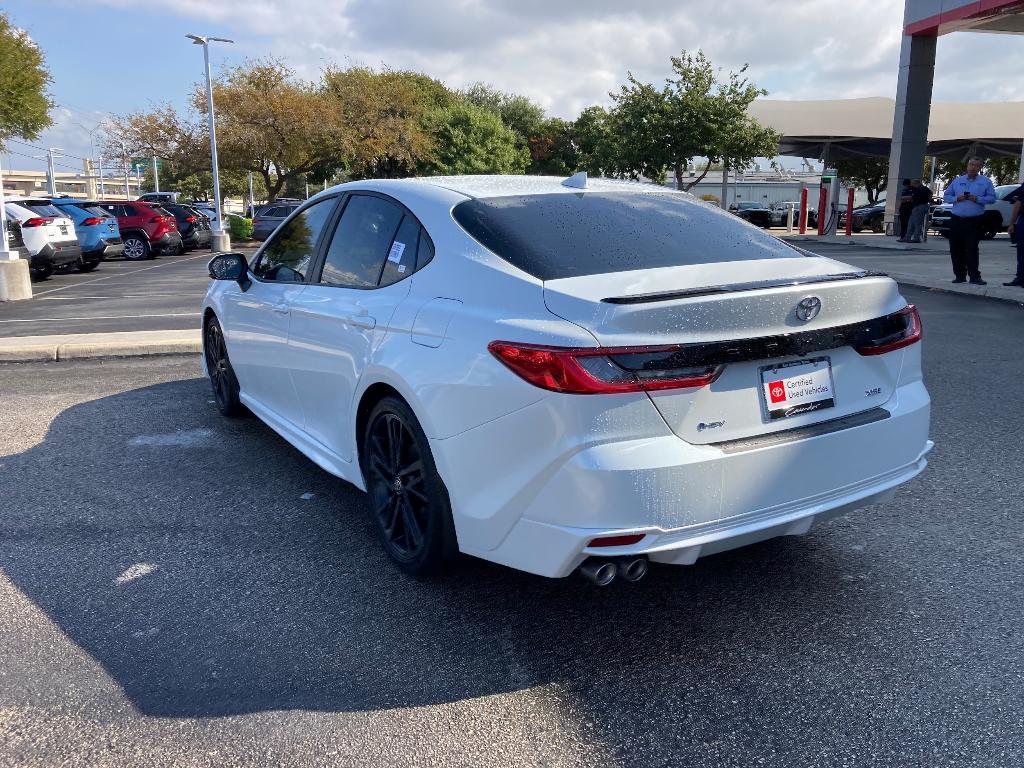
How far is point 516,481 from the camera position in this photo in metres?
2.82

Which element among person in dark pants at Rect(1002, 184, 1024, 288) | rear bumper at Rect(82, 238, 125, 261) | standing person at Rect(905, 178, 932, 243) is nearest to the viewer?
person in dark pants at Rect(1002, 184, 1024, 288)

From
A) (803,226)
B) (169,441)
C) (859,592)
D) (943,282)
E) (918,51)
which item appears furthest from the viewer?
(803,226)

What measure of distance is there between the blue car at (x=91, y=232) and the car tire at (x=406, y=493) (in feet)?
60.9

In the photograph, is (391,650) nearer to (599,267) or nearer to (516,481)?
(516,481)

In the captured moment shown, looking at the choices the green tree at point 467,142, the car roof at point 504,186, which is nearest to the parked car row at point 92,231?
the car roof at point 504,186

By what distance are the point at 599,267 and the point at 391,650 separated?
155cm

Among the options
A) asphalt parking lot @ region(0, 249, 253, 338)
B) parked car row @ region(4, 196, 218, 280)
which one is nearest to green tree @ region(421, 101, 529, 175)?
parked car row @ region(4, 196, 218, 280)

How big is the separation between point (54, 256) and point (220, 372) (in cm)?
1378

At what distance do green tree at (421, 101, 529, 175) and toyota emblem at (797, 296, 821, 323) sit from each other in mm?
56190

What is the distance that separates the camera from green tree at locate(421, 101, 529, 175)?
193 ft

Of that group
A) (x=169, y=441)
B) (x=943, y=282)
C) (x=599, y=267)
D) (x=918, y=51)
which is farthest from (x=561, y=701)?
(x=918, y=51)

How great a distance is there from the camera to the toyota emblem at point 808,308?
114 inches

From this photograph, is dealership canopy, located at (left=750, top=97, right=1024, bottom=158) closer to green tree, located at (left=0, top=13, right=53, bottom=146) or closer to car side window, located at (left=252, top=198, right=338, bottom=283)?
green tree, located at (left=0, top=13, right=53, bottom=146)

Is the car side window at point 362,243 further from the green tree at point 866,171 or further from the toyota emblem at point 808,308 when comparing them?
the green tree at point 866,171
